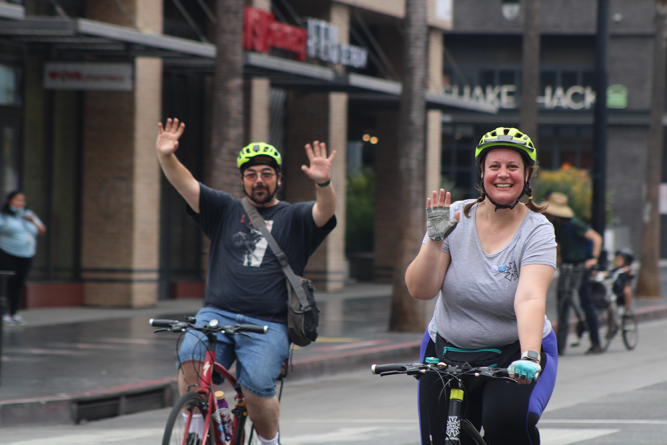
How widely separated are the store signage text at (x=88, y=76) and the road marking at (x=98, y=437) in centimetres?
874

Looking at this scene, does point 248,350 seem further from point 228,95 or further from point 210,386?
point 228,95

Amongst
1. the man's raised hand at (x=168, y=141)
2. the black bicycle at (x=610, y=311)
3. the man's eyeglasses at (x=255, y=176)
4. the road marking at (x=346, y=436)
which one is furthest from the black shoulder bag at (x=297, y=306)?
the black bicycle at (x=610, y=311)

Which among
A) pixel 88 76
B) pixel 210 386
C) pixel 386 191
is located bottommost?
pixel 210 386

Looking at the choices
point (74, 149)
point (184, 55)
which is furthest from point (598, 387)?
point (74, 149)

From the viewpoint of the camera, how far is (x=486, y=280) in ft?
12.8

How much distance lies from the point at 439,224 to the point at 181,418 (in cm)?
174

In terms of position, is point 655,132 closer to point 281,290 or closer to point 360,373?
point 360,373

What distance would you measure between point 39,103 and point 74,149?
105cm

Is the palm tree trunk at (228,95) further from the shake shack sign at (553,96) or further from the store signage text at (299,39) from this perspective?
the shake shack sign at (553,96)

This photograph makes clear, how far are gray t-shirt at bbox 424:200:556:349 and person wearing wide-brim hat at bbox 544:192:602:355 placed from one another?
8.08 metres

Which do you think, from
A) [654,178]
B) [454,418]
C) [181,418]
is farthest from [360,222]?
[454,418]

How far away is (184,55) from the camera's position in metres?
15.6

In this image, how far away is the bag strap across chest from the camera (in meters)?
5.29

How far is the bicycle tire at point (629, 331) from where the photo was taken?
13273 mm
